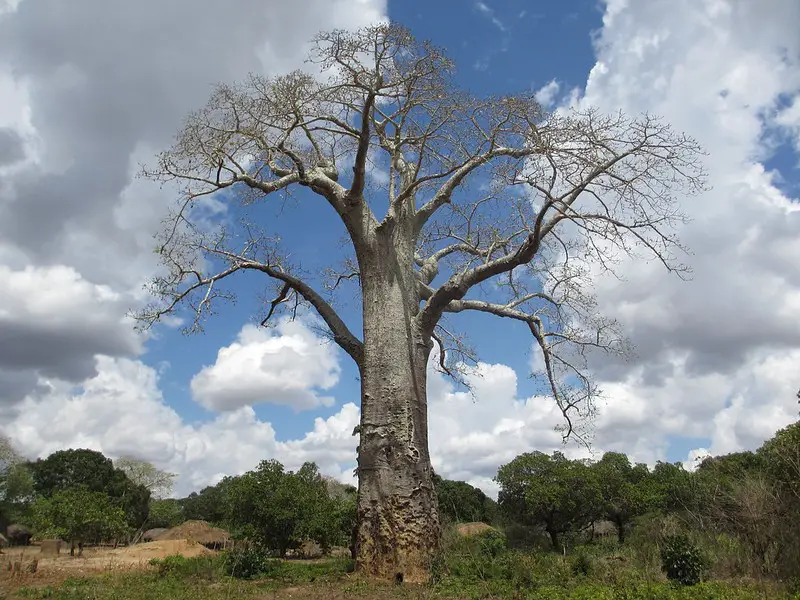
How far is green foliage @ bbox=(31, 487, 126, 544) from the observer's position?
698 inches

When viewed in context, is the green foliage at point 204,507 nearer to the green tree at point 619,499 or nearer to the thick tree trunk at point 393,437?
the green tree at point 619,499

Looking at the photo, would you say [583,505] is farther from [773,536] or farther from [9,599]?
[9,599]

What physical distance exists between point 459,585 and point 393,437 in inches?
68.1

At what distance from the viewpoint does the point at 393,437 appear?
7027 millimetres

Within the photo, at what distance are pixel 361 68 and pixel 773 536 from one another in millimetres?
7972

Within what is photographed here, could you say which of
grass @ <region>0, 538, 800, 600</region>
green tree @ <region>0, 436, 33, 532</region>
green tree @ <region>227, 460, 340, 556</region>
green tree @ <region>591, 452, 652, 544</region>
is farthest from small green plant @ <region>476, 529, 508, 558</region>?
green tree @ <region>0, 436, 33, 532</region>

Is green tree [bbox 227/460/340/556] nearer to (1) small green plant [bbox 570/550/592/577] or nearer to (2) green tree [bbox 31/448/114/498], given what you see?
(1) small green plant [bbox 570/550/592/577]

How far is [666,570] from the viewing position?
712 centimetres

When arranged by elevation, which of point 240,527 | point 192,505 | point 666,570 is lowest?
point 666,570

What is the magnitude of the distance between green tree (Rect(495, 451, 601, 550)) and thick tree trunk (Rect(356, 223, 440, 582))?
13365 mm

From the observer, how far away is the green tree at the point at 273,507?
11273 mm

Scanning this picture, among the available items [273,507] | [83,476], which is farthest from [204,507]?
[273,507]

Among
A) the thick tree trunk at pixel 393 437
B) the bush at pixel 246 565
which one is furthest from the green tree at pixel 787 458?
the bush at pixel 246 565

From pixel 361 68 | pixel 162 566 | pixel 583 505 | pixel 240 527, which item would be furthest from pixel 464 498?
pixel 361 68
